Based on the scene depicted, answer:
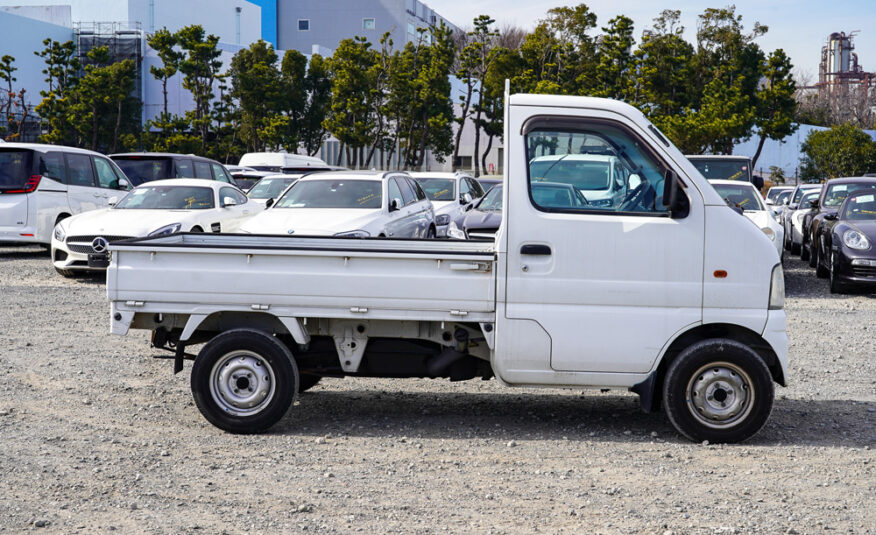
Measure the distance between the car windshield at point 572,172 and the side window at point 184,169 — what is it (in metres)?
14.8

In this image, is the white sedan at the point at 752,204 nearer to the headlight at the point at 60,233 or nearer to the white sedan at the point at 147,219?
the white sedan at the point at 147,219

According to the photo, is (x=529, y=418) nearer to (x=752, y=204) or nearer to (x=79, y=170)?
(x=752, y=204)

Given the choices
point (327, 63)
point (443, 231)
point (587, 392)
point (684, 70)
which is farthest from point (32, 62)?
point (587, 392)

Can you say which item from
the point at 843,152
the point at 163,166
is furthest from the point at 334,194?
the point at 843,152

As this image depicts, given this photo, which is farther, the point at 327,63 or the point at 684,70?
the point at 327,63

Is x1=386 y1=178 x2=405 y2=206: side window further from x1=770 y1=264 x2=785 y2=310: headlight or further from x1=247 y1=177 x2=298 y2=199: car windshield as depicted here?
x1=770 y1=264 x2=785 y2=310: headlight

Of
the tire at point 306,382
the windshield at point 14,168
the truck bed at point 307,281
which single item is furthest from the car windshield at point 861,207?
the windshield at point 14,168

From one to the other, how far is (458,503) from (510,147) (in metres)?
2.22

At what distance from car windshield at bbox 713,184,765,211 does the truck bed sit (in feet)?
34.1

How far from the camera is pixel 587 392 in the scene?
7758 millimetres

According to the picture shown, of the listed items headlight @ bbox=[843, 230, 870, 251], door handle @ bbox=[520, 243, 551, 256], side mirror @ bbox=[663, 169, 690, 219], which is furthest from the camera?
headlight @ bbox=[843, 230, 870, 251]

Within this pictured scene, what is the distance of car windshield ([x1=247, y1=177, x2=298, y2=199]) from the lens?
2102 centimetres

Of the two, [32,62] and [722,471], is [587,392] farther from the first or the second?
[32,62]

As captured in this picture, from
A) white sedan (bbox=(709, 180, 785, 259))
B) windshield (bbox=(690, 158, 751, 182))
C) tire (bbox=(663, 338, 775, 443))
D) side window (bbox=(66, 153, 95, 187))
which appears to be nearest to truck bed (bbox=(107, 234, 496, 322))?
tire (bbox=(663, 338, 775, 443))
